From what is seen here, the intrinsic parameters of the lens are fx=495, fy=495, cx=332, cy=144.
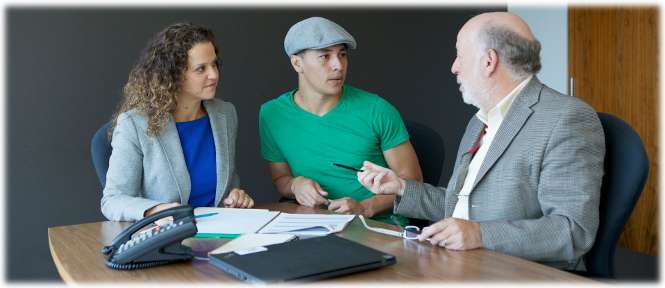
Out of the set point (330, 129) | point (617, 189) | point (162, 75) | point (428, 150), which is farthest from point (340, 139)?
point (617, 189)

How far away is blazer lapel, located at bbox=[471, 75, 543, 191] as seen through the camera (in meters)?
1.34

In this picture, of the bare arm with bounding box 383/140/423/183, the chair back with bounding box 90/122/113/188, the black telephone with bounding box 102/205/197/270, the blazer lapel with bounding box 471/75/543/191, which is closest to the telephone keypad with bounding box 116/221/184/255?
the black telephone with bounding box 102/205/197/270

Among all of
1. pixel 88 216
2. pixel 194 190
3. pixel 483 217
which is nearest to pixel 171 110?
pixel 194 190

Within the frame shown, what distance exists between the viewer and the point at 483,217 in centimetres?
138

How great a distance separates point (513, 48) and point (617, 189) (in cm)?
47

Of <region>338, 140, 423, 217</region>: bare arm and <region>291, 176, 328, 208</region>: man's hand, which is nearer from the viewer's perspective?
<region>291, 176, 328, 208</region>: man's hand

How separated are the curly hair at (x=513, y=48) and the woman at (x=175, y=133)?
1002 millimetres

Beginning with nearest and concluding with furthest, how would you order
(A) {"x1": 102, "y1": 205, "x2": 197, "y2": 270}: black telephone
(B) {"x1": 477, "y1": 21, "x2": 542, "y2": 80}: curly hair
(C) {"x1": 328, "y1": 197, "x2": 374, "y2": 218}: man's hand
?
1. (A) {"x1": 102, "y1": 205, "x2": 197, "y2": 270}: black telephone
2. (B) {"x1": 477, "y1": 21, "x2": 542, "y2": 80}: curly hair
3. (C) {"x1": 328, "y1": 197, "x2": 374, "y2": 218}: man's hand

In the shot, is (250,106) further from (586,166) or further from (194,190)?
(586,166)

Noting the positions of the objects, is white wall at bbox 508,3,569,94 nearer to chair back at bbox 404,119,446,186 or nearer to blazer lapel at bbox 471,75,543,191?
chair back at bbox 404,119,446,186

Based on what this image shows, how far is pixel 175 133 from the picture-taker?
183 cm

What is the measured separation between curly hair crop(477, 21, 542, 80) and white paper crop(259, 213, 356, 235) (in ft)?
2.17

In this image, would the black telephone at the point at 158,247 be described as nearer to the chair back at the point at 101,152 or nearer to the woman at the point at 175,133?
the woman at the point at 175,133

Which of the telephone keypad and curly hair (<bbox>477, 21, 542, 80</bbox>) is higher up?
curly hair (<bbox>477, 21, 542, 80</bbox>)
